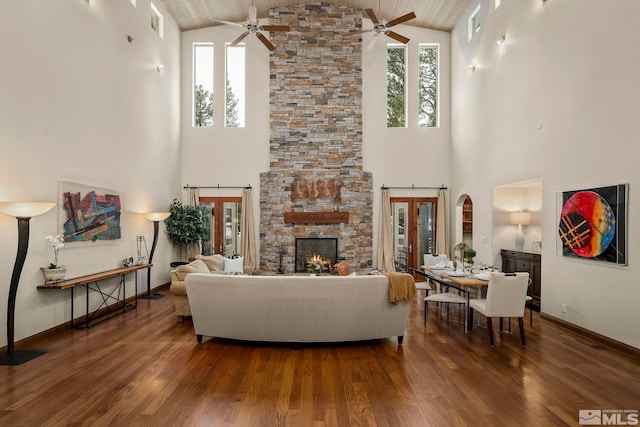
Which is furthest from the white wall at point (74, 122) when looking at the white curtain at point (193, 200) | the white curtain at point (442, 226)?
the white curtain at point (442, 226)

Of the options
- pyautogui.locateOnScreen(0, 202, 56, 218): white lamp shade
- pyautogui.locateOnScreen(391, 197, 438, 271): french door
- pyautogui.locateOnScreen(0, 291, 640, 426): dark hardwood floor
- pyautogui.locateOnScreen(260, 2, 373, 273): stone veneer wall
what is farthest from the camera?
pyautogui.locateOnScreen(391, 197, 438, 271): french door

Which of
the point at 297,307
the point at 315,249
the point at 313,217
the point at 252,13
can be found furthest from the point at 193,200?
the point at 297,307

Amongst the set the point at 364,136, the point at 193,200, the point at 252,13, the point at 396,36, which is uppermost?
the point at 252,13

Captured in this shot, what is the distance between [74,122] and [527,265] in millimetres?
7374

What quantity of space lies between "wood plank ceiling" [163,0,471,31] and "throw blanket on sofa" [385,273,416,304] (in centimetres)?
716

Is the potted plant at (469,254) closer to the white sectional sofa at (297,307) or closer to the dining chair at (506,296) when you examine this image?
the dining chair at (506,296)

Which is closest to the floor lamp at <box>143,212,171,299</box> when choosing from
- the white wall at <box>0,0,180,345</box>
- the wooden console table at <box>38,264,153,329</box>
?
the white wall at <box>0,0,180,345</box>

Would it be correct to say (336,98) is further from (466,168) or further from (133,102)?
(133,102)

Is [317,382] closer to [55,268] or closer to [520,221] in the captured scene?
[55,268]

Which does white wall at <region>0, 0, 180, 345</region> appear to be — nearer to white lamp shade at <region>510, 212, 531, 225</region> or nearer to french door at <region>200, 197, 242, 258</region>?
french door at <region>200, 197, 242, 258</region>

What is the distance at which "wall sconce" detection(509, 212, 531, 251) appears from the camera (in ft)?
23.1

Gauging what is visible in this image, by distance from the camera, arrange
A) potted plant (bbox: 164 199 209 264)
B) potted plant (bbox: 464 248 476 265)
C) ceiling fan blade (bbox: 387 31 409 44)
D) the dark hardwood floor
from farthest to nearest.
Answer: potted plant (bbox: 164 199 209 264) → ceiling fan blade (bbox: 387 31 409 44) → potted plant (bbox: 464 248 476 265) → the dark hardwood floor

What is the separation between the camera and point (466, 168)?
862 centimetres

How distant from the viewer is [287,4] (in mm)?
9375
